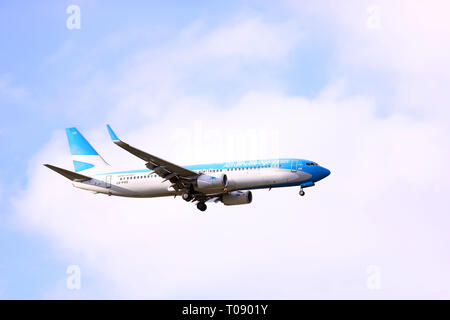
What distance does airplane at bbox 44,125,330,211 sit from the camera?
5819 centimetres

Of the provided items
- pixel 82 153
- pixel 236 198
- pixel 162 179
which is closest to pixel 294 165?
pixel 236 198

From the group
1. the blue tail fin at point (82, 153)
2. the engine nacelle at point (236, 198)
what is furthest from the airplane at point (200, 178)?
the blue tail fin at point (82, 153)

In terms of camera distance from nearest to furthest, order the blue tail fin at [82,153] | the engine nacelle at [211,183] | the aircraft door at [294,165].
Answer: the engine nacelle at [211,183], the aircraft door at [294,165], the blue tail fin at [82,153]

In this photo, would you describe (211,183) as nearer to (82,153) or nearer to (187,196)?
(187,196)

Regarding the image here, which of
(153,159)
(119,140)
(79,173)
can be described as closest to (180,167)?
(153,159)

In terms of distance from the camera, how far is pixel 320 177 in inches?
2322

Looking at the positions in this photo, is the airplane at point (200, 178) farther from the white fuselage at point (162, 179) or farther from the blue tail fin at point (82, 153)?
the blue tail fin at point (82, 153)

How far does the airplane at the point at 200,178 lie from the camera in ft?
191

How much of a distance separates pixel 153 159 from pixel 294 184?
1170cm

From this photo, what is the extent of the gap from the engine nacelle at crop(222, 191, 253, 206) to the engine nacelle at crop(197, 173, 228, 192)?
5.70 m

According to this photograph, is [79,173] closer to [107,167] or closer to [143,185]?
[107,167]

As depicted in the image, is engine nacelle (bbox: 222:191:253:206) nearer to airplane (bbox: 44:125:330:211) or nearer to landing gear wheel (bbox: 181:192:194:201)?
airplane (bbox: 44:125:330:211)

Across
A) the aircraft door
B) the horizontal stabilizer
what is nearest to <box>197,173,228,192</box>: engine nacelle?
the aircraft door

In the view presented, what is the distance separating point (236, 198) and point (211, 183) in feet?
21.9
